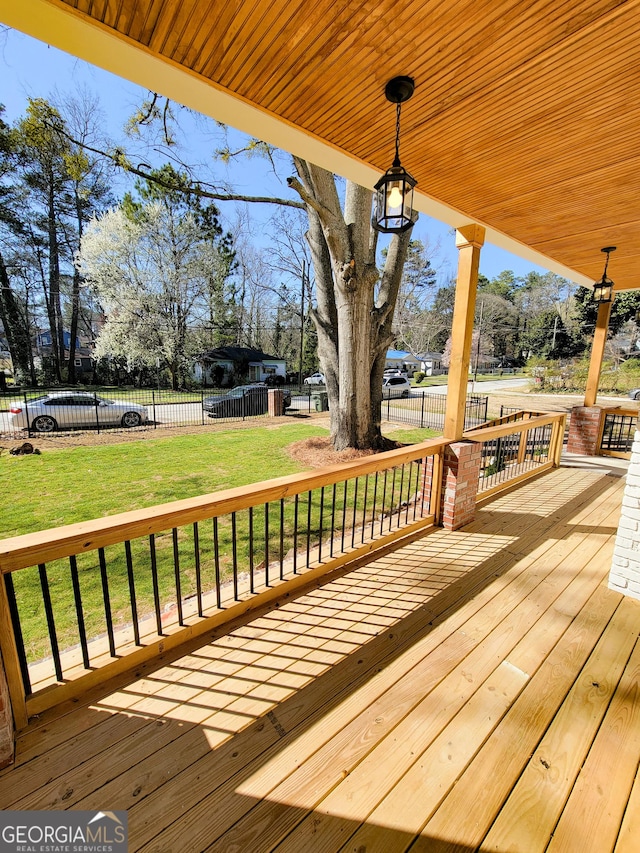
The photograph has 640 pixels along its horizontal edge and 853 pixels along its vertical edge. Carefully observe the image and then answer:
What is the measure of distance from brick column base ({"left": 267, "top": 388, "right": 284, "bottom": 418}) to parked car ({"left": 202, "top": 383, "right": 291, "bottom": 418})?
0.40 m

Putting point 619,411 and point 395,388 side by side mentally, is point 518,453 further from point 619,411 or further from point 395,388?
point 395,388

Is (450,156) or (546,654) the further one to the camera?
(450,156)

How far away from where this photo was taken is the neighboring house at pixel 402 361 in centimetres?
3241

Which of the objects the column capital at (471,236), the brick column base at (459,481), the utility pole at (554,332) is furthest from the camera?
the utility pole at (554,332)

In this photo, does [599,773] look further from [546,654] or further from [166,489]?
[166,489]

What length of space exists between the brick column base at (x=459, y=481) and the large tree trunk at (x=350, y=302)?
379 centimetres

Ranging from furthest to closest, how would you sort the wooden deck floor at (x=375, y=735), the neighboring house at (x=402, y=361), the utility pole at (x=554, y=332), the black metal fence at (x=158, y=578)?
the neighboring house at (x=402, y=361), the utility pole at (x=554, y=332), the black metal fence at (x=158, y=578), the wooden deck floor at (x=375, y=735)

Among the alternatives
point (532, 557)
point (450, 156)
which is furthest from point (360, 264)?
point (532, 557)

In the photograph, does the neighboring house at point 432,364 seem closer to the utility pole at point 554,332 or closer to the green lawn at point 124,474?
the utility pole at point 554,332

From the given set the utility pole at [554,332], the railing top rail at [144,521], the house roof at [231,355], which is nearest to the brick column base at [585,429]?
the railing top rail at [144,521]

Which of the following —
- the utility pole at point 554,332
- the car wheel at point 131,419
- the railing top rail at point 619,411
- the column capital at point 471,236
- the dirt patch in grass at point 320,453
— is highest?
the utility pole at point 554,332

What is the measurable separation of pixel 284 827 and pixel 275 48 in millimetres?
3099

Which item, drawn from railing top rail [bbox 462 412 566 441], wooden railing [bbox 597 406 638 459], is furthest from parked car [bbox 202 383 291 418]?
railing top rail [bbox 462 412 566 441]

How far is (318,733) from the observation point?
1.57m
